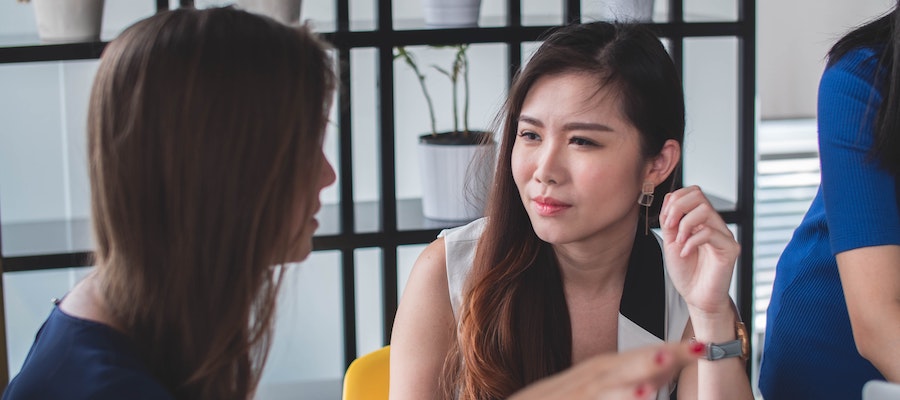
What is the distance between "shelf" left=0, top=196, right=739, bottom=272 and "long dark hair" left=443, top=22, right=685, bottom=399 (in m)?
0.84

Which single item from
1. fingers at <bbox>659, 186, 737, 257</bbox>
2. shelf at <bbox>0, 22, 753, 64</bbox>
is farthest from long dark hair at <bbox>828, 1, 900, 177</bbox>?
shelf at <bbox>0, 22, 753, 64</bbox>

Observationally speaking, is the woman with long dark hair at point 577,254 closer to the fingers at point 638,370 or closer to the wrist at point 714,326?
the wrist at point 714,326

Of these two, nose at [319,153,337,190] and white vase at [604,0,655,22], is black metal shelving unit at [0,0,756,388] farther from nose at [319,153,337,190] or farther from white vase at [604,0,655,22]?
nose at [319,153,337,190]

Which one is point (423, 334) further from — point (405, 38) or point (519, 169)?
point (405, 38)

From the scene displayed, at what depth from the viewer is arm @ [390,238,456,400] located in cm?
164

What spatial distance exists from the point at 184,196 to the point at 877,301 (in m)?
0.91

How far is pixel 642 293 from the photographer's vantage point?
1.74m

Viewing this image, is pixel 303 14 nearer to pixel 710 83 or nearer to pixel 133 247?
pixel 710 83

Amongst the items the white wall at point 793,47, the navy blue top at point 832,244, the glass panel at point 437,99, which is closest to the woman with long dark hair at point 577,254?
the navy blue top at point 832,244

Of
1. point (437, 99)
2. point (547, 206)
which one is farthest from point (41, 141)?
point (547, 206)

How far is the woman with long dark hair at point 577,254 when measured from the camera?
5.14ft

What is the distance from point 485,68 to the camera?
116 inches

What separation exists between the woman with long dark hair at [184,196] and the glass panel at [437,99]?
5.99 feet

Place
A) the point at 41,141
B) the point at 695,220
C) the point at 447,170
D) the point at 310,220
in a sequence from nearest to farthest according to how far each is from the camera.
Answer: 1. the point at 310,220
2. the point at 695,220
3. the point at 447,170
4. the point at 41,141
